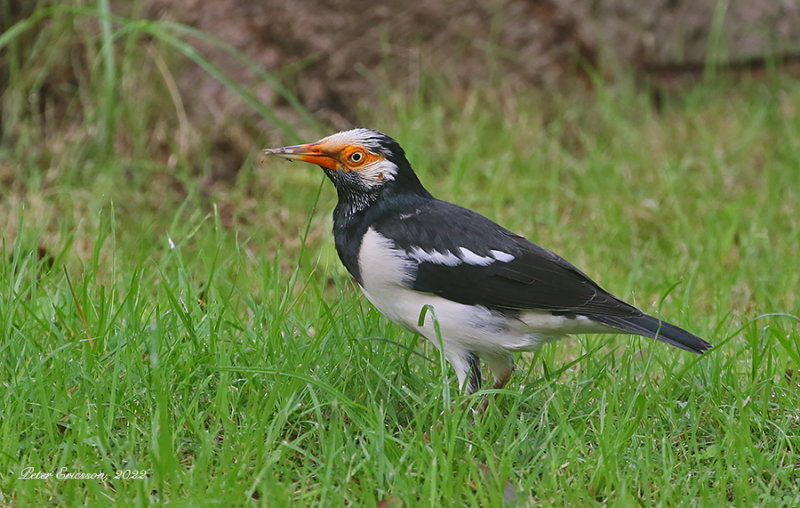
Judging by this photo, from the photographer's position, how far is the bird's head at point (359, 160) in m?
3.75

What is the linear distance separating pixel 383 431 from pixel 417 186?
3.89ft

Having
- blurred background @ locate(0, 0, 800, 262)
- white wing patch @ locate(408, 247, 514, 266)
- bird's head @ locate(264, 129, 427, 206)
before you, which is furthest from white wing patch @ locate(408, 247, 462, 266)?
blurred background @ locate(0, 0, 800, 262)

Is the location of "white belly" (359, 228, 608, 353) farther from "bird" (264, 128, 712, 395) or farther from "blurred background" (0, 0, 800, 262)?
"blurred background" (0, 0, 800, 262)

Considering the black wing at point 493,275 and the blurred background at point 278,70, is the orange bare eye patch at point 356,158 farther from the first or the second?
the blurred background at point 278,70

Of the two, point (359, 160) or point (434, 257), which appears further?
point (359, 160)

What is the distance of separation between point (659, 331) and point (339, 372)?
3.86ft

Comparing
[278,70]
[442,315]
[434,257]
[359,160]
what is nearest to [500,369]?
[442,315]

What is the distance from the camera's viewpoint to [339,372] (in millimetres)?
3582

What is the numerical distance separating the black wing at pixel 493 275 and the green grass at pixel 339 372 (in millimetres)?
251

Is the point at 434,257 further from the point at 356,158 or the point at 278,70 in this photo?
the point at 278,70

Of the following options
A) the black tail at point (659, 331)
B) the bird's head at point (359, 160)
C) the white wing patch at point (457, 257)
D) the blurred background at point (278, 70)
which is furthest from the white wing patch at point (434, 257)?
the blurred background at point (278, 70)

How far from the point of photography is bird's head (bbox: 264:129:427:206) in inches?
148

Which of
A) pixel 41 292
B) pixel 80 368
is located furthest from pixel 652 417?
pixel 41 292

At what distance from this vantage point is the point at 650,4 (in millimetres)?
7320
